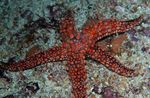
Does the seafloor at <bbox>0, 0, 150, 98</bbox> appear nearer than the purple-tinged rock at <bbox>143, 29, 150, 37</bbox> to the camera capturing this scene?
Yes

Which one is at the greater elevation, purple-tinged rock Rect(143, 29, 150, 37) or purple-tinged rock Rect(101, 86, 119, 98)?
purple-tinged rock Rect(143, 29, 150, 37)

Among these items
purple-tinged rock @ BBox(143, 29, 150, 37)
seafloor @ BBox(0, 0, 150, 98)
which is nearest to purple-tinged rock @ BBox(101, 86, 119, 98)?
seafloor @ BBox(0, 0, 150, 98)

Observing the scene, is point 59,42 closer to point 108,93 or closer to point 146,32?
point 108,93

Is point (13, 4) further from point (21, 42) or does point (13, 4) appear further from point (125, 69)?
point (125, 69)

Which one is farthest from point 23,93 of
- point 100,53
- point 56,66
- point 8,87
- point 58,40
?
point 100,53

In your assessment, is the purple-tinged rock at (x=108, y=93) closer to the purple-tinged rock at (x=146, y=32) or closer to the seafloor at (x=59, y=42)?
the seafloor at (x=59, y=42)

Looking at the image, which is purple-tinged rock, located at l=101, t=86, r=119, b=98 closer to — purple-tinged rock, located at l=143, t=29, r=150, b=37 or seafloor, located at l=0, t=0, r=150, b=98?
seafloor, located at l=0, t=0, r=150, b=98

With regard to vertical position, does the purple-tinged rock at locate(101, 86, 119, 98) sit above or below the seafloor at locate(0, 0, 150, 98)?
below

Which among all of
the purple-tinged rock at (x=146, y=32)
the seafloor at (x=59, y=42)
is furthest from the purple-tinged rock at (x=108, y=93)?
the purple-tinged rock at (x=146, y=32)

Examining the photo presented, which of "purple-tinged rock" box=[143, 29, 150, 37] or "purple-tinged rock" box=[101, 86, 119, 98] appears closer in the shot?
"purple-tinged rock" box=[101, 86, 119, 98]
